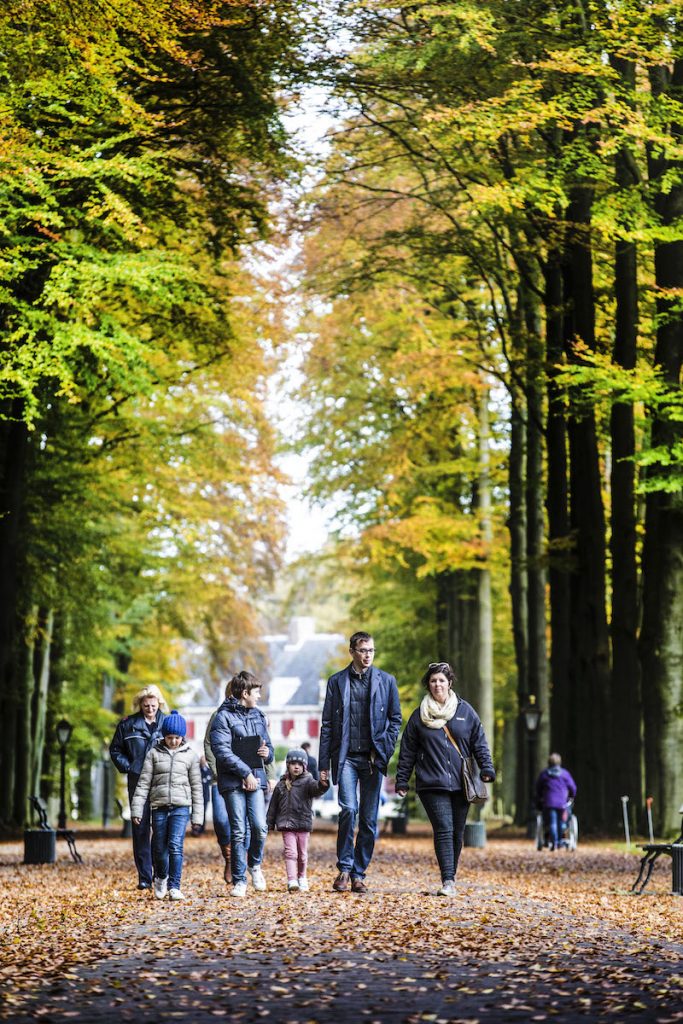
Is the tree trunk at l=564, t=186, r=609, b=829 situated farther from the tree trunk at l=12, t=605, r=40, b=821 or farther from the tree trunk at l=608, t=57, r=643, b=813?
the tree trunk at l=12, t=605, r=40, b=821

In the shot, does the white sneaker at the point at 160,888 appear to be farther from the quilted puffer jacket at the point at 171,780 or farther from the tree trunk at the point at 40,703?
the tree trunk at the point at 40,703

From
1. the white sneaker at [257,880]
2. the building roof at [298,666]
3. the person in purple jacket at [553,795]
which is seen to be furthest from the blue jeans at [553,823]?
the building roof at [298,666]

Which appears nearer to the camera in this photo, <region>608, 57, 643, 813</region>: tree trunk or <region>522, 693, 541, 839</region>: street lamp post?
<region>608, 57, 643, 813</region>: tree trunk

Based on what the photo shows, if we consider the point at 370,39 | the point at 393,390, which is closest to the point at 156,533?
the point at 393,390

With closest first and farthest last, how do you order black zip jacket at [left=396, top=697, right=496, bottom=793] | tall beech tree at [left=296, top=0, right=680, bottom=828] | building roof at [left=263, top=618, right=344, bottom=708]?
black zip jacket at [left=396, top=697, right=496, bottom=793] < tall beech tree at [left=296, top=0, right=680, bottom=828] < building roof at [left=263, top=618, right=344, bottom=708]

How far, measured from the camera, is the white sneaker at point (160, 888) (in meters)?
13.7

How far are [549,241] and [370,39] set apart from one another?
5423 millimetres

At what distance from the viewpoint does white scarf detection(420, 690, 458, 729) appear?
43.8 ft

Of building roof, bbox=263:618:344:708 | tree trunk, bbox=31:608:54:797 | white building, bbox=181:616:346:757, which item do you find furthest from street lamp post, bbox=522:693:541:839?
building roof, bbox=263:618:344:708

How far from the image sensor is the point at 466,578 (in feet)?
119

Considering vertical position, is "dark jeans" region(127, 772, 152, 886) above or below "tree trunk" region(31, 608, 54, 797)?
below

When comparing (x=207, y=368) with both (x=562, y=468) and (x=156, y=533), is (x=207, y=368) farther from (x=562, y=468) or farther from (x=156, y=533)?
(x=156, y=533)

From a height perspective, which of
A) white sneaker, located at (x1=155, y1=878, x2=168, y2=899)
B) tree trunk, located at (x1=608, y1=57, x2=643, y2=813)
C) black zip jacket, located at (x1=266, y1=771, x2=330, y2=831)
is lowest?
white sneaker, located at (x1=155, y1=878, x2=168, y2=899)

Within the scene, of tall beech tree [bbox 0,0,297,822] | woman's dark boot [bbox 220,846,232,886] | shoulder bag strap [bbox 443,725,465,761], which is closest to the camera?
shoulder bag strap [bbox 443,725,465,761]
